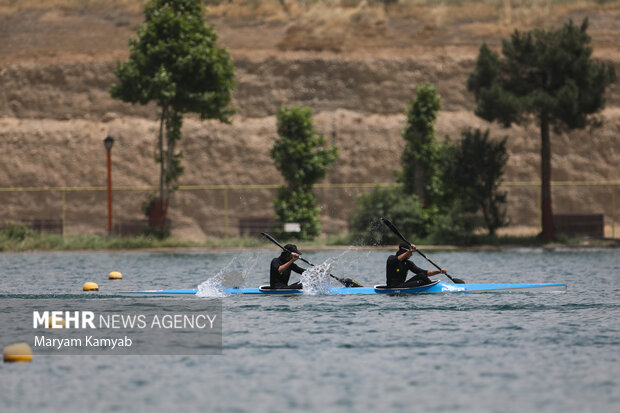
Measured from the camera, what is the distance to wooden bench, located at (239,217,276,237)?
2000 inches

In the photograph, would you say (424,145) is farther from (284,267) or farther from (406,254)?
(284,267)

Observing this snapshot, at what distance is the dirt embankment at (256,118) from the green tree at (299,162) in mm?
9004

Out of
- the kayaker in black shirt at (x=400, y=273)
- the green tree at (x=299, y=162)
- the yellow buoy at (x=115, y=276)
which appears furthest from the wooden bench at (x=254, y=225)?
the kayaker in black shirt at (x=400, y=273)

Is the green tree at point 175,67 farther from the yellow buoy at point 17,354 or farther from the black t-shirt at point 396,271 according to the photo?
the yellow buoy at point 17,354

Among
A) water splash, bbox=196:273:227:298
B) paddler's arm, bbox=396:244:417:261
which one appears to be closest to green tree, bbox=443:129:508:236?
paddler's arm, bbox=396:244:417:261

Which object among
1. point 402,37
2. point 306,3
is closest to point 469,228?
point 402,37

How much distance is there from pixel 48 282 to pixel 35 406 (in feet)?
54.1

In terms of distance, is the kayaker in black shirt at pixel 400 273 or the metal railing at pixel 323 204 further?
the metal railing at pixel 323 204

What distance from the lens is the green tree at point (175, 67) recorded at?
4391 centimetres

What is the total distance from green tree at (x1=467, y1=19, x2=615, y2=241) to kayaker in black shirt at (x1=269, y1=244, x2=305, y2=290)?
2004 cm

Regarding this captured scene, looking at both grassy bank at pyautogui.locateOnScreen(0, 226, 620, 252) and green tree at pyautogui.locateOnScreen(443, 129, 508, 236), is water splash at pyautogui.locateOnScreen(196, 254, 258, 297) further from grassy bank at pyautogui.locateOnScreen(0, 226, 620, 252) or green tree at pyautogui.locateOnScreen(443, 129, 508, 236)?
green tree at pyautogui.locateOnScreen(443, 129, 508, 236)

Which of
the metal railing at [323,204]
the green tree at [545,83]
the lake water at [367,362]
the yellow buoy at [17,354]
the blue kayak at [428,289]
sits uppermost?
the green tree at [545,83]

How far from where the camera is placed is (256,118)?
64.7 meters

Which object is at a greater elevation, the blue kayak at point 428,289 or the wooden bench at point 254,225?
the wooden bench at point 254,225
